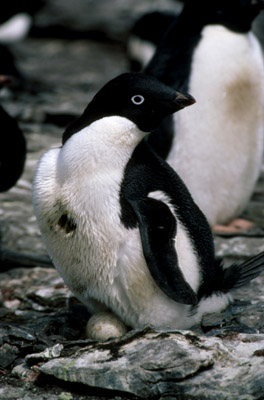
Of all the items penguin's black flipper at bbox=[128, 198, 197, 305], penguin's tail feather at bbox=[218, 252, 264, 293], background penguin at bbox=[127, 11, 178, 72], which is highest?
penguin's black flipper at bbox=[128, 198, 197, 305]

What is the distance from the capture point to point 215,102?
4.71 metres

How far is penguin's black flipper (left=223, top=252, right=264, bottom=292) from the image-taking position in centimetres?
333

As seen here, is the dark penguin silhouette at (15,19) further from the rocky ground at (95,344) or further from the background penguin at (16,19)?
the rocky ground at (95,344)

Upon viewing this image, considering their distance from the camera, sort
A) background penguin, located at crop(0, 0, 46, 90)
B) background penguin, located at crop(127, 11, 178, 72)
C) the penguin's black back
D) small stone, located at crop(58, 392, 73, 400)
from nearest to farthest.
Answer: small stone, located at crop(58, 392, 73, 400), the penguin's black back, background penguin, located at crop(127, 11, 178, 72), background penguin, located at crop(0, 0, 46, 90)

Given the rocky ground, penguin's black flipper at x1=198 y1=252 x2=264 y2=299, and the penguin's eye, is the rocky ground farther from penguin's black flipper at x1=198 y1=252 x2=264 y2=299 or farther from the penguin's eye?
the penguin's eye

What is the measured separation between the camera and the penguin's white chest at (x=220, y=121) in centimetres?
470

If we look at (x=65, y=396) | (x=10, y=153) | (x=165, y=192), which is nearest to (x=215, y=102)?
(x=10, y=153)

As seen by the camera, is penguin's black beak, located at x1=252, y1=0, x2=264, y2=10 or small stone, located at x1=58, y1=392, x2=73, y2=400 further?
penguin's black beak, located at x1=252, y1=0, x2=264, y2=10

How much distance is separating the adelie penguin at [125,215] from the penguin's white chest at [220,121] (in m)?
1.58

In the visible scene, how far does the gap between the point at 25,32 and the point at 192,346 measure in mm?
7404

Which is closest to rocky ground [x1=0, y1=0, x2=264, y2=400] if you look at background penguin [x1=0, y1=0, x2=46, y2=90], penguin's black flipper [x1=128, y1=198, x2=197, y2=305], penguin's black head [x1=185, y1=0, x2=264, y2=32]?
penguin's black flipper [x1=128, y1=198, x2=197, y2=305]

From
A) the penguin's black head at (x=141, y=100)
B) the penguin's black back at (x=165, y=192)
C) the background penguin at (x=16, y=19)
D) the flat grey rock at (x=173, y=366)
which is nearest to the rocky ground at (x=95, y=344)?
the flat grey rock at (x=173, y=366)

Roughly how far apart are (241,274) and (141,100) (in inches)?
34.5

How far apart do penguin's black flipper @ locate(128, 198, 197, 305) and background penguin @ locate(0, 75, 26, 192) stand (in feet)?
6.28
